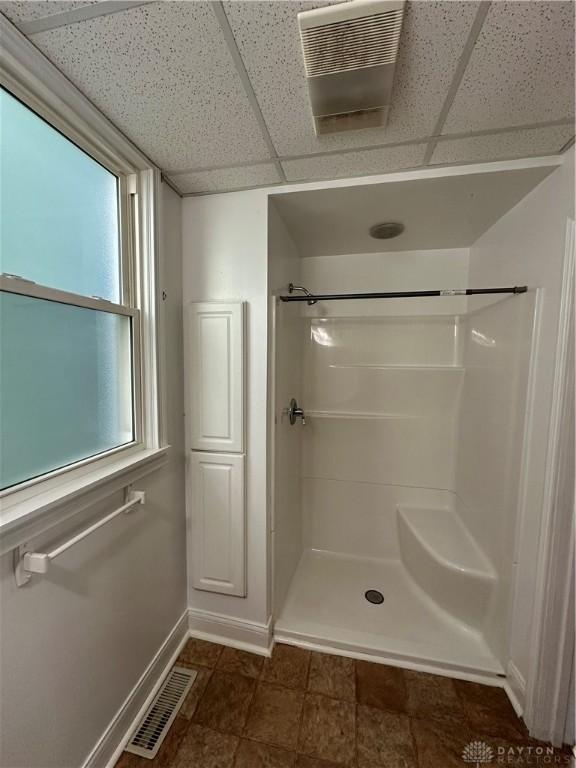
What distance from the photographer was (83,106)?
0.97 meters

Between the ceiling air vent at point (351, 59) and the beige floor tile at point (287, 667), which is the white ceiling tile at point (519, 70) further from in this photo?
the beige floor tile at point (287, 667)

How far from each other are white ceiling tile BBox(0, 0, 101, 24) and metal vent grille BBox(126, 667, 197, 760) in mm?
2344

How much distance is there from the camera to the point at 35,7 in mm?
707

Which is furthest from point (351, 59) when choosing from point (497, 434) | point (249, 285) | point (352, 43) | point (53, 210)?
point (497, 434)

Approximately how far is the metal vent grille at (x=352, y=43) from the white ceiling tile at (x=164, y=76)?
0.76 feet

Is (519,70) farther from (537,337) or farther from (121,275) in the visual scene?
(121,275)

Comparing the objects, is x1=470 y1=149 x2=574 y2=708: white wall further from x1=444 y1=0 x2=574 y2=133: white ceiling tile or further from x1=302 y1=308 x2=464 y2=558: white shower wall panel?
x1=302 y1=308 x2=464 y2=558: white shower wall panel

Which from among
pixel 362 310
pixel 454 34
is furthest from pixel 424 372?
pixel 454 34

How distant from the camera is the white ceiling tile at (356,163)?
46.2 inches

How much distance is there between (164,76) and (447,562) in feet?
8.00

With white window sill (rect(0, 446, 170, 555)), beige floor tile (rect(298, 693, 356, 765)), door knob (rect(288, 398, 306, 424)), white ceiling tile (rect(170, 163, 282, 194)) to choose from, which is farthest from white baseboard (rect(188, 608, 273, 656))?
white ceiling tile (rect(170, 163, 282, 194))

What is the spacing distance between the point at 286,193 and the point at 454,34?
78 cm

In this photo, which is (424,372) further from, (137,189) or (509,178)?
(137,189)

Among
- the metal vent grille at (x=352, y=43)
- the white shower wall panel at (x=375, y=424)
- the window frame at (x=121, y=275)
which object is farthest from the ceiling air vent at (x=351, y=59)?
the white shower wall panel at (x=375, y=424)
